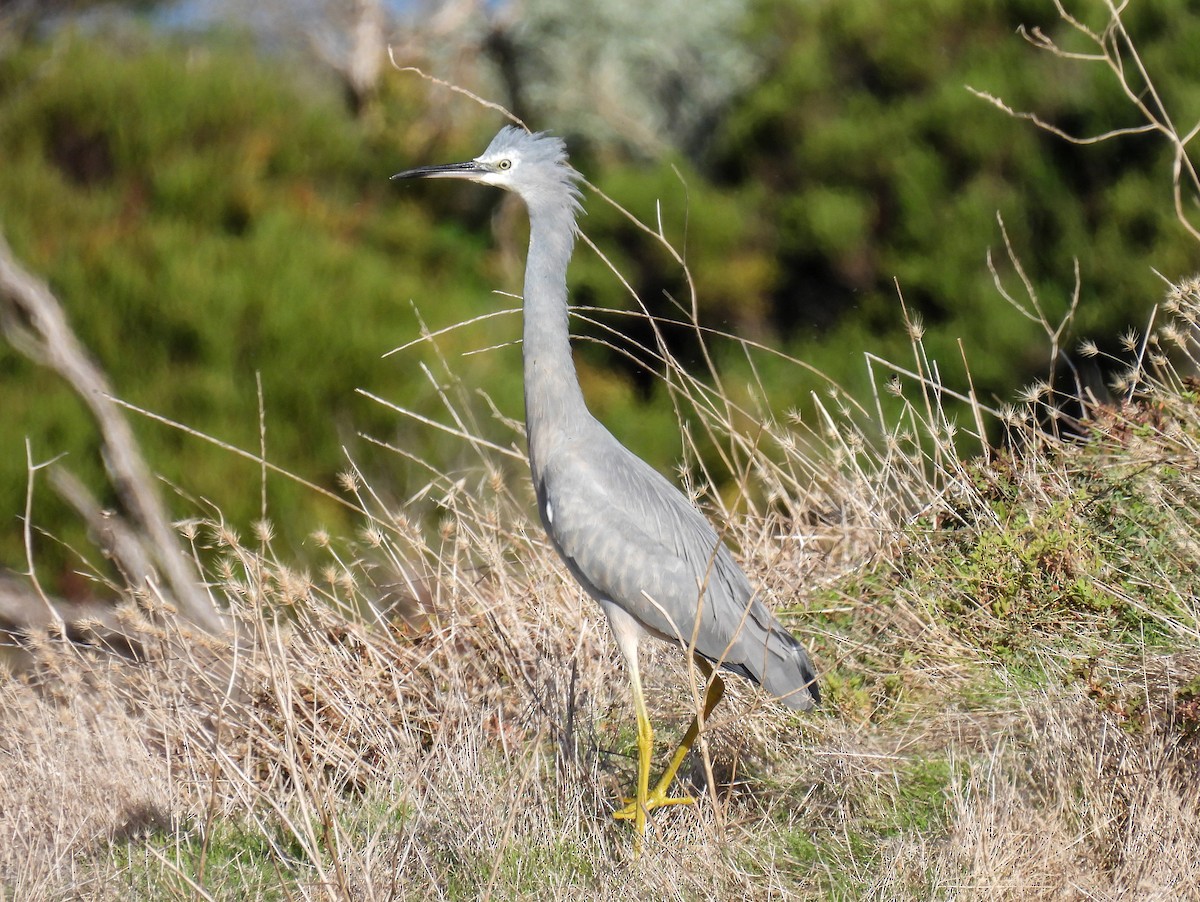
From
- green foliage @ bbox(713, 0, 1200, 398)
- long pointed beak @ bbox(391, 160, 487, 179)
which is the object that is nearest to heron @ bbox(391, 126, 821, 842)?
long pointed beak @ bbox(391, 160, 487, 179)

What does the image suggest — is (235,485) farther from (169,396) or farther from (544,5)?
(544,5)

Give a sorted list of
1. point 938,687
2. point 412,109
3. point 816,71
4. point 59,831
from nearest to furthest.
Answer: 1. point 59,831
2. point 938,687
3. point 816,71
4. point 412,109

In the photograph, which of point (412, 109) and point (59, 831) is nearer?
point (59, 831)

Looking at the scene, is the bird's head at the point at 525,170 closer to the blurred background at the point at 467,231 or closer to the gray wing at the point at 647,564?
the gray wing at the point at 647,564

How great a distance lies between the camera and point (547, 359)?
156 inches

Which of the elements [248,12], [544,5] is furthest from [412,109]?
A: [248,12]

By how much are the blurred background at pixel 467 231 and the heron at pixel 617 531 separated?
613 cm

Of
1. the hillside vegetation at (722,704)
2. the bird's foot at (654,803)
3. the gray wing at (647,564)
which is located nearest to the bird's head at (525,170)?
the hillside vegetation at (722,704)

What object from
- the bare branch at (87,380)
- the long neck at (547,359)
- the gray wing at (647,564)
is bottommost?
the bare branch at (87,380)

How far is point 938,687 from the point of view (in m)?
4.02

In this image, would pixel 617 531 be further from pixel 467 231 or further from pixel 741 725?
pixel 467 231

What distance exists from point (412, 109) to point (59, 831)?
537 inches

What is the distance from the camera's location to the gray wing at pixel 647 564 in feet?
12.6

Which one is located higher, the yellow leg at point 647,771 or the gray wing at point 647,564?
the gray wing at point 647,564
